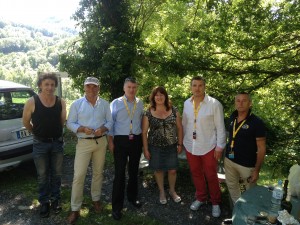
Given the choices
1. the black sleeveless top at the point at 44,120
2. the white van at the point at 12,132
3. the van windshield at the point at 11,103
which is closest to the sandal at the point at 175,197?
the black sleeveless top at the point at 44,120

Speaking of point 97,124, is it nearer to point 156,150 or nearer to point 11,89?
point 156,150

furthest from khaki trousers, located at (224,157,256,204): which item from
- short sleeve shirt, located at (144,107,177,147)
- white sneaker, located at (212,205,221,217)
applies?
short sleeve shirt, located at (144,107,177,147)

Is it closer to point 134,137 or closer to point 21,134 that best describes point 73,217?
point 134,137

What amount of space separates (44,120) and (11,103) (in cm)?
206

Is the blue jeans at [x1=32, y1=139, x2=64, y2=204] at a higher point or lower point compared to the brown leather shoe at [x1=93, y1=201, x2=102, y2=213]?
higher

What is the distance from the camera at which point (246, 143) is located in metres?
3.64

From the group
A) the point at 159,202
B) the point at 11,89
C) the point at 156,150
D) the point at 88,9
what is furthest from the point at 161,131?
the point at 88,9

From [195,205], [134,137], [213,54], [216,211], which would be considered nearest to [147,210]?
[195,205]

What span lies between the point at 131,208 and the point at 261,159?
2.17 meters

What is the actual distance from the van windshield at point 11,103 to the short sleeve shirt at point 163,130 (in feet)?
8.86

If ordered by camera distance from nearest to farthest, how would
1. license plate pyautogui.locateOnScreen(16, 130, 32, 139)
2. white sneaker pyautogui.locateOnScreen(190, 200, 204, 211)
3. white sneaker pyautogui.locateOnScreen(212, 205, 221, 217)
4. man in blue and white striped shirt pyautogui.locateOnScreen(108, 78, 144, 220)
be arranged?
man in blue and white striped shirt pyautogui.locateOnScreen(108, 78, 144, 220)
white sneaker pyautogui.locateOnScreen(212, 205, 221, 217)
white sneaker pyautogui.locateOnScreen(190, 200, 204, 211)
license plate pyautogui.locateOnScreen(16, 130, 32, 139)

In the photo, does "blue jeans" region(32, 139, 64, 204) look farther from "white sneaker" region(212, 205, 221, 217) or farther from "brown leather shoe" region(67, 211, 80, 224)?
"white sneaker" region(212, 205, 221, 217)

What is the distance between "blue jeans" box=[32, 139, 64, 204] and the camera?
399cm

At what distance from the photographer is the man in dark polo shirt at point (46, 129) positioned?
154 inches
